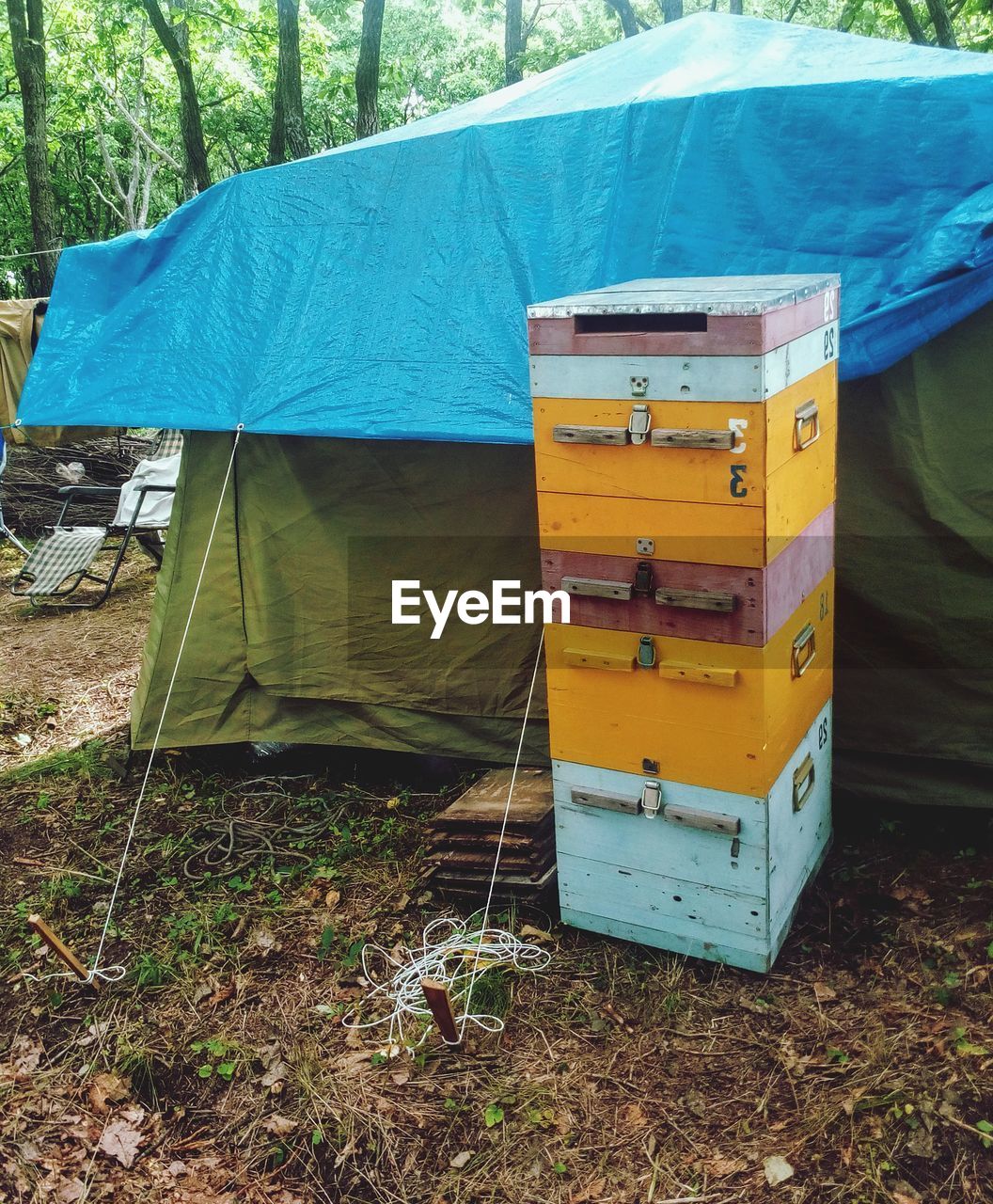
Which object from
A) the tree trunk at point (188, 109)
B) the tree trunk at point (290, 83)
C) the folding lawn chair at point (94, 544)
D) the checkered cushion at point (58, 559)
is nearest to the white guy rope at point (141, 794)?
the folding lawn chair at point (94, 544)

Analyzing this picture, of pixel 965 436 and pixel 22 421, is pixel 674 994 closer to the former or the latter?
pixel 965 436

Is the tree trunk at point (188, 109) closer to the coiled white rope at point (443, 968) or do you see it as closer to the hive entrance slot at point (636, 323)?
the hive entrance slot at point (636, 323)

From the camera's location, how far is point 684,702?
3045 millimetres

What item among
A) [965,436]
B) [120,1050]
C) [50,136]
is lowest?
[120,1050]

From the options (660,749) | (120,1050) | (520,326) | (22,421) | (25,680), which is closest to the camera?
(660,749)

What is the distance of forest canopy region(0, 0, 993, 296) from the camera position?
38.7 ft

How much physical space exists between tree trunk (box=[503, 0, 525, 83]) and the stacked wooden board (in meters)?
15.1

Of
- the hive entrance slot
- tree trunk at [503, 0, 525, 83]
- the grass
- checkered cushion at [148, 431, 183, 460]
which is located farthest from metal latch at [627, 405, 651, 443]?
tree trunk at [503, 0, 525, 83]

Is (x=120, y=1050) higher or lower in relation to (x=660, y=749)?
lower

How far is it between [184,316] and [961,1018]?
12.7ft

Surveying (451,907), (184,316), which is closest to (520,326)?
(184,316)

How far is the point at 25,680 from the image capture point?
6.58m

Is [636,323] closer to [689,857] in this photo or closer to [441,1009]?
[689,857]

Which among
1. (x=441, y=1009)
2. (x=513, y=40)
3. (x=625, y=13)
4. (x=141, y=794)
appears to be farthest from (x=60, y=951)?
(x=513, y=40)
